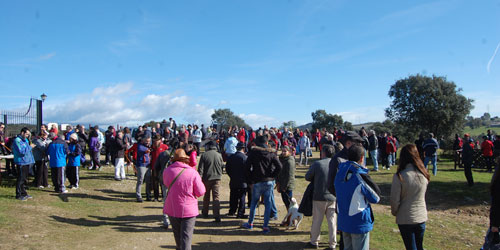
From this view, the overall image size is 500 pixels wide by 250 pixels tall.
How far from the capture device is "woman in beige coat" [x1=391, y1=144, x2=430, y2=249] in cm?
411

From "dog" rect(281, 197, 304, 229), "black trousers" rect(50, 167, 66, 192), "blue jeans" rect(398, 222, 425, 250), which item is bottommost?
"dog" rect(281, 197, 304, 229)

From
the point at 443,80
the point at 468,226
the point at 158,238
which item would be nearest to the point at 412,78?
the point at 443,80

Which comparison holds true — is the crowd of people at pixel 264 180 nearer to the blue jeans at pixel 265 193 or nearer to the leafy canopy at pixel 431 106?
the blue jeans at pixel 265 193

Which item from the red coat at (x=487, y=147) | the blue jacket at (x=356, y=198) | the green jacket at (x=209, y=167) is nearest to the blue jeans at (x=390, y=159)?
the red coat at (x=487, y=147)

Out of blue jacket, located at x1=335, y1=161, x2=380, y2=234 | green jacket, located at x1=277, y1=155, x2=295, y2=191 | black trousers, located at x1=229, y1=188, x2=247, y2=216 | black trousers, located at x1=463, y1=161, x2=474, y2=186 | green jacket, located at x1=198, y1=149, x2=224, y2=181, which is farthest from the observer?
black trousers, located at x1=463, y1=161, x2=474, y2=186

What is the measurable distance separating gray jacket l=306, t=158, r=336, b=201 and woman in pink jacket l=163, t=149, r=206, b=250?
6.70 feet

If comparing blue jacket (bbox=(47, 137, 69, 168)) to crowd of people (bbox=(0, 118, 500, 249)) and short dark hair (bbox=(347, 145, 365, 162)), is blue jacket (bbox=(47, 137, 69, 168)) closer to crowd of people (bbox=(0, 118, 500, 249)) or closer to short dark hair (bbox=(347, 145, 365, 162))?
crowd of people (bbox=(0, 118, 500, 249))

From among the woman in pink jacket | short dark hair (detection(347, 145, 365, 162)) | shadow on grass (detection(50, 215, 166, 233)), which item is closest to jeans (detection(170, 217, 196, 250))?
the woman in pink jacket

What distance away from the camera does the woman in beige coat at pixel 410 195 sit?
4.11 m

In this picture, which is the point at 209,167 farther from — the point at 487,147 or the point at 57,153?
the point at 487,147

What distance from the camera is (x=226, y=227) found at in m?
7.18

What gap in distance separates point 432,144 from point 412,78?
99.7 ft

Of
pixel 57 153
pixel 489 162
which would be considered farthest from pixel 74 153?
pixel 489 162

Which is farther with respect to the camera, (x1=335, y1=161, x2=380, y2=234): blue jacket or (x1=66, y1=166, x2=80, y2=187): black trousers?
(x1=66, y1=166, x2=80, y2=187): black trousers
